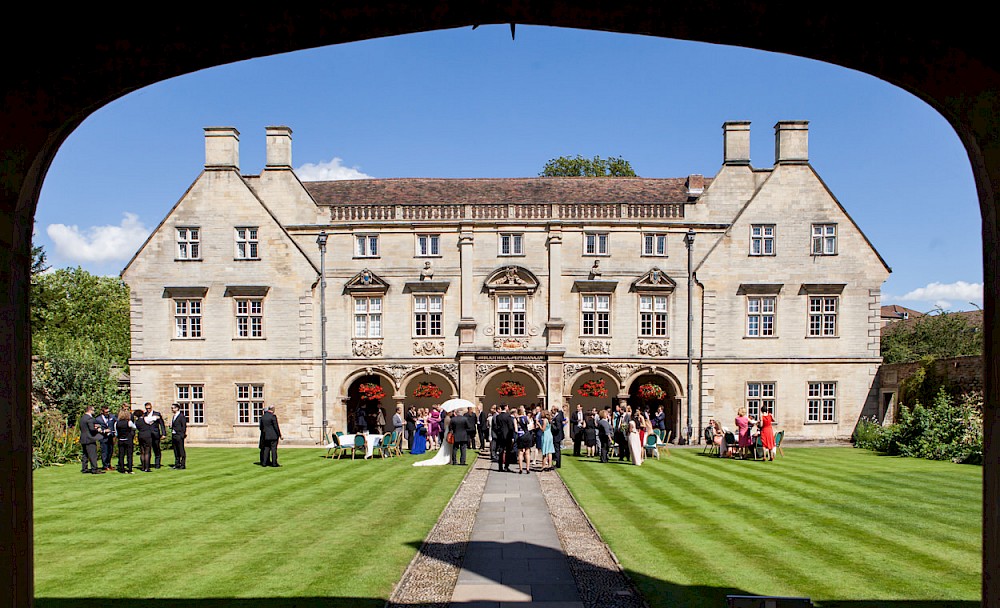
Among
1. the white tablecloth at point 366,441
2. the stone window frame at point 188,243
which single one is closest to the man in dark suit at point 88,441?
the white tablecloth at point 366,441

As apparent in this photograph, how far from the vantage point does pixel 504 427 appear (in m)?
22.1

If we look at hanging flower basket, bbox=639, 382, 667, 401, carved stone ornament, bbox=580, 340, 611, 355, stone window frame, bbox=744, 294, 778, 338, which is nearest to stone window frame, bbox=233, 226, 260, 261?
carved stone ornament, bbox=580, 340, 611, 355

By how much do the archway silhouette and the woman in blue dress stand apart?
21.8 m

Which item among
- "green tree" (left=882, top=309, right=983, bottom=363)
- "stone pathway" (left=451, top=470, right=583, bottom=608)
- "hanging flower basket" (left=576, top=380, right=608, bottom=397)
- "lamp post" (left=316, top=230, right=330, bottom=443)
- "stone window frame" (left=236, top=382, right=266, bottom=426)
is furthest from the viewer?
"green tree" (left=882, top=309, right=983, bottom=363)

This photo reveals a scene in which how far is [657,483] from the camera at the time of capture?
18469 mm

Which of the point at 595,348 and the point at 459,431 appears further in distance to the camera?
the point at 595,348

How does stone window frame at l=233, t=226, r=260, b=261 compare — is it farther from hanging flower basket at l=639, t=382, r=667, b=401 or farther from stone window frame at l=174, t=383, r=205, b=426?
hanging flower basket at l=639, t=382, r=667, b=401

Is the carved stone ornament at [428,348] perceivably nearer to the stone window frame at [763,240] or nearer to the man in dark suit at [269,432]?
the man in dark suit at [269,432]

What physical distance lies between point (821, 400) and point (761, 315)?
186 inches

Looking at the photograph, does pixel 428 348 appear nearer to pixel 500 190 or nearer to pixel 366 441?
pixel 500 190

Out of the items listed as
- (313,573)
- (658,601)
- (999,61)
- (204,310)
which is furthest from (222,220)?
(999,61)

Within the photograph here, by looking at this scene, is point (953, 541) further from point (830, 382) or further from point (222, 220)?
point (222, 220)

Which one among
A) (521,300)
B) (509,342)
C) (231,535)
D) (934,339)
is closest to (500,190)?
(521,300)

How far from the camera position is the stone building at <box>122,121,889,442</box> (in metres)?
34.7
